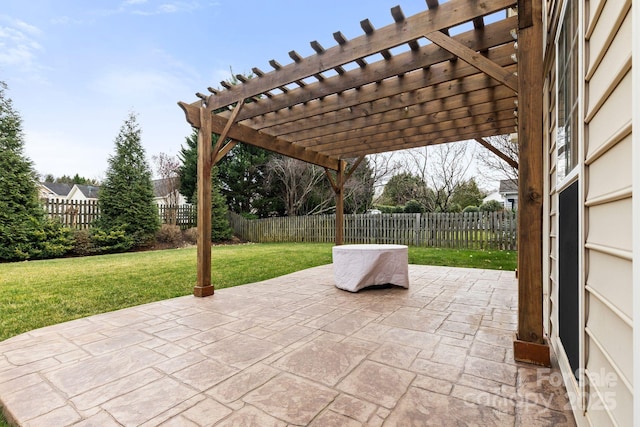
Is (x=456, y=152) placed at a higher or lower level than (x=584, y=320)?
higher

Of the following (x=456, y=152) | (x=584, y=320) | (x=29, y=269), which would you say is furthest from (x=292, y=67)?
(x=456, y=152)

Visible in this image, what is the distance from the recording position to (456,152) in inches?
541

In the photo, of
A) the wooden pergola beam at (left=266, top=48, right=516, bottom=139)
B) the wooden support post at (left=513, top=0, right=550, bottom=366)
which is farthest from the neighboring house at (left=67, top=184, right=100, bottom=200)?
the wooden support post at (left=513, top=0, right=550, bottom=366)

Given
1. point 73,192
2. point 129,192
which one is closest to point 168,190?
point 129,192

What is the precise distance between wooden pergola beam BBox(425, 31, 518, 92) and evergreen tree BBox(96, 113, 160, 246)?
10.3 meters

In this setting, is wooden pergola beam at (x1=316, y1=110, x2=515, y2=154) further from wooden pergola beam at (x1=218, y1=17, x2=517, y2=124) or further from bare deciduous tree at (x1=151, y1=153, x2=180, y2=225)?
bare deciduous tree at (x1=151, y1=153, x2=180, y2=225)

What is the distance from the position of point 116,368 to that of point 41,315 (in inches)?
75.2

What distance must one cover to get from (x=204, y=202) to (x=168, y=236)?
7.95m

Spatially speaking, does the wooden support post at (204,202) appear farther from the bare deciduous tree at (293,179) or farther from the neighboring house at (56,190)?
the neighboring house at (56,190)

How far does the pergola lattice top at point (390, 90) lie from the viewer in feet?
8.09

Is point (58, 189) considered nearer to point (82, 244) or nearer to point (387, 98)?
point (82, 244)

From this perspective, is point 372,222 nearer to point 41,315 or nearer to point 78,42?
point 41,315

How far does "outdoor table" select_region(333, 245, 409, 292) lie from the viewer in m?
3.88

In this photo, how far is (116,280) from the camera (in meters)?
4.63
